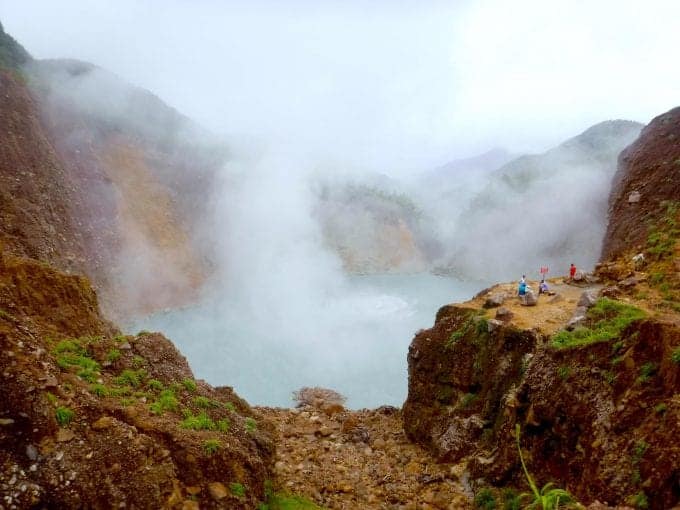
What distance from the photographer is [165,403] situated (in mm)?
8305

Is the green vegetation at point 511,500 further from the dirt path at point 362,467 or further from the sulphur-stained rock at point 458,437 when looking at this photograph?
the sulphur-stained rock at point 458,437

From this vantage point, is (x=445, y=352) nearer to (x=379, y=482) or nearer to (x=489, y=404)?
(x=489, y=404)

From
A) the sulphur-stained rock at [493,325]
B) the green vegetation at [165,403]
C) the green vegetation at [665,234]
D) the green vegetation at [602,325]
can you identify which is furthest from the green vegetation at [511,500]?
the green vegetation at [665,234]

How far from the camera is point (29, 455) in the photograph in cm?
575

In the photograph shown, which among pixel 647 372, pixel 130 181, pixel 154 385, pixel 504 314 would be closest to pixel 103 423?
pixel 154 385

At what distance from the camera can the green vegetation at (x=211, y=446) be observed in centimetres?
744

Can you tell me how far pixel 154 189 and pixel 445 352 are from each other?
113ft

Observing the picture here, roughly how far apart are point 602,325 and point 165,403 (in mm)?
8703

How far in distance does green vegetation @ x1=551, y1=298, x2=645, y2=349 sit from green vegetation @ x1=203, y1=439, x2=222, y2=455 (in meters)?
6.78

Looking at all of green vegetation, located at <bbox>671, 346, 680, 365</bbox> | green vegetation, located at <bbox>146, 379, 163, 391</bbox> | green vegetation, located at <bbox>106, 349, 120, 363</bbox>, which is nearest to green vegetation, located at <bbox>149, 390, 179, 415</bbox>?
green vegetation, located at <bbox>146, 379, 163, 391</bbox>

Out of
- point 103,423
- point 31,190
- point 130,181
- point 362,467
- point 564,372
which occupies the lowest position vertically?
point 103,423

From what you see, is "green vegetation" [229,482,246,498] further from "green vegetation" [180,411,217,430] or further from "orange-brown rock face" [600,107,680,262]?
"orange-brown rock face" [600,107,680,262]

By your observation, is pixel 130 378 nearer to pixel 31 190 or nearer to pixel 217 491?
pixel 217 491

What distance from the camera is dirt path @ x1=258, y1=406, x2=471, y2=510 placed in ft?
32.5
